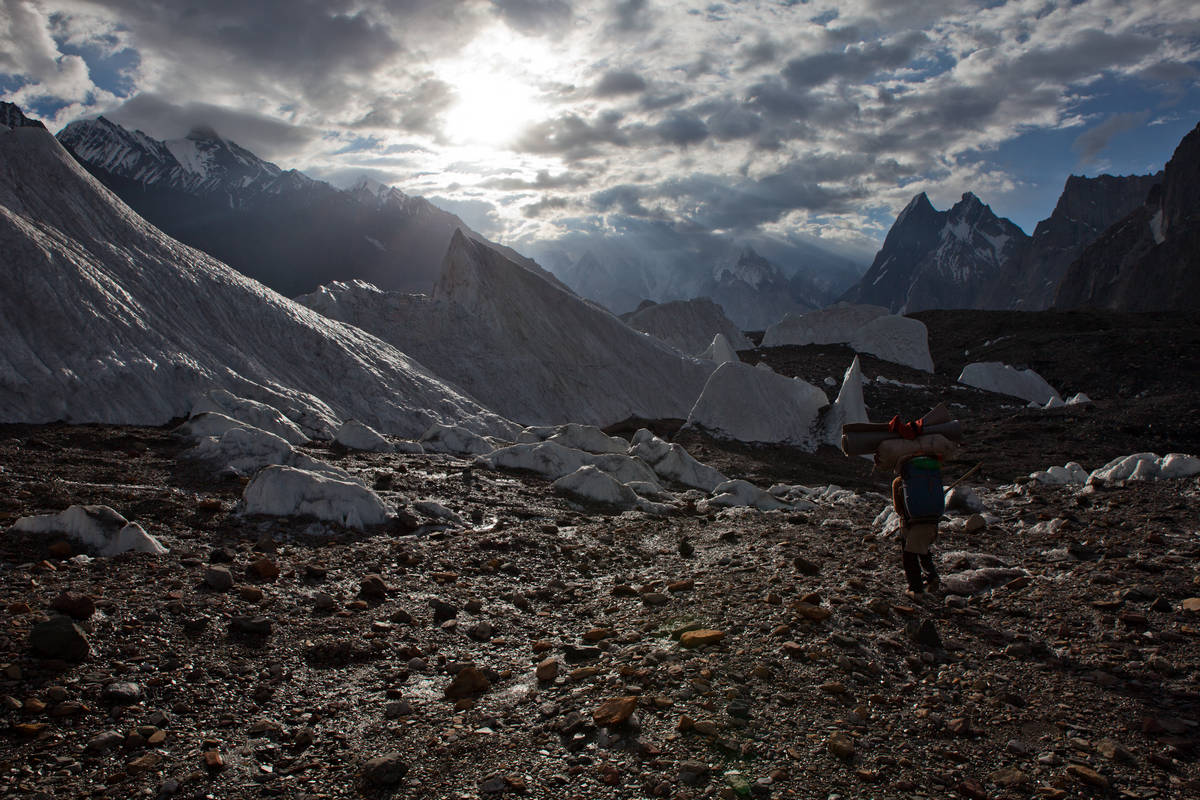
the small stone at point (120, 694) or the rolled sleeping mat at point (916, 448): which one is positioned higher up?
the rolled sleeping mat at point (916, 448)

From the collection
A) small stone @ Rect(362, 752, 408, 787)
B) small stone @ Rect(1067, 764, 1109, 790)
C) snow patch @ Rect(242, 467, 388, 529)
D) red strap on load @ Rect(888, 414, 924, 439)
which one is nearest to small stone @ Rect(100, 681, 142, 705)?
small stone @ Rect(362, 752, 408, 787)

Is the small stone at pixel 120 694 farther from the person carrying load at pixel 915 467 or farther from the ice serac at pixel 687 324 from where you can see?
the ice serac at pixel 687 324

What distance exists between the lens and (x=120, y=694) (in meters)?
3.68

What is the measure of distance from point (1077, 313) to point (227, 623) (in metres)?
72.4

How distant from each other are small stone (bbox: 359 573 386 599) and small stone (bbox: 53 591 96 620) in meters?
1.93

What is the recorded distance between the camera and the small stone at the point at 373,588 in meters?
5.75

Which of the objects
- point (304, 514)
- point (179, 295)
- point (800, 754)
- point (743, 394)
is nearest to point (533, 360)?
point (743, 394)

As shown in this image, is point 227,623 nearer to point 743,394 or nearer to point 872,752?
point 872,752

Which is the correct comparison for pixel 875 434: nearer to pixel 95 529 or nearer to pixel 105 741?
pixel 105 741

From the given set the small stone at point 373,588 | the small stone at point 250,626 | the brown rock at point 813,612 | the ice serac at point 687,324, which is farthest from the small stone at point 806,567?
the ice serac at point 687,324

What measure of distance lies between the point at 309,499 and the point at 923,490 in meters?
6.92

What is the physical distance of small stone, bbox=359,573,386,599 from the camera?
5750mm

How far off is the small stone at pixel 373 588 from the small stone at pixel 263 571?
84cm

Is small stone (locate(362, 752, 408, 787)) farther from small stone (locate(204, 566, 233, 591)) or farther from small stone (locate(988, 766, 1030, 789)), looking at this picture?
small stone (locate(204, 566, 233, 591))
